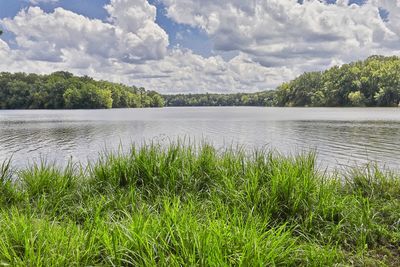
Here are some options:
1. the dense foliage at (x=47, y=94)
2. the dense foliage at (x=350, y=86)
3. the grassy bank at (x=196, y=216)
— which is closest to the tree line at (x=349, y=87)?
the dense foliage at (x=350, y=86)

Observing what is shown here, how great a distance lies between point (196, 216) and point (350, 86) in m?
137

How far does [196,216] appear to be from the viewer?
4.55 metres

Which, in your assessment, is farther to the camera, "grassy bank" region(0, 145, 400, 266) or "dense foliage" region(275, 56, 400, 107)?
"dense foliage" region(275, 56, 400, 107)

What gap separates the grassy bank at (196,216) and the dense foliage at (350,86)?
397 ft

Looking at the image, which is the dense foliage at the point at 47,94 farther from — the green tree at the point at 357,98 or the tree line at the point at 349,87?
the green tree at the point at 357,98

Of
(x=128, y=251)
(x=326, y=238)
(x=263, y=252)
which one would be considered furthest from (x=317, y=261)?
(x=128, y=251)

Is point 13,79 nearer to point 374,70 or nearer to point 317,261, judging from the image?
point 374,70

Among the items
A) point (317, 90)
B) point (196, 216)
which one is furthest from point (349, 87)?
point (196, 216)

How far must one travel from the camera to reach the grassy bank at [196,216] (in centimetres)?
355

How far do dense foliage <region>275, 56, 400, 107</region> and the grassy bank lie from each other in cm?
12104

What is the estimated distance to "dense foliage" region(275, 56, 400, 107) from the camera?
114438mm

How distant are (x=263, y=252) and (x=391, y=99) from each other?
415ft

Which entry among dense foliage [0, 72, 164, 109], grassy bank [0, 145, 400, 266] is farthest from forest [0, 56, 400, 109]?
grassy bank [0, 145, 400, 266]

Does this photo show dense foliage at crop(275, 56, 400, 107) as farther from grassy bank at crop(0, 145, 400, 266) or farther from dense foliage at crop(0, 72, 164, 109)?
grassy bank at crop(0, 145, 400, 266)
